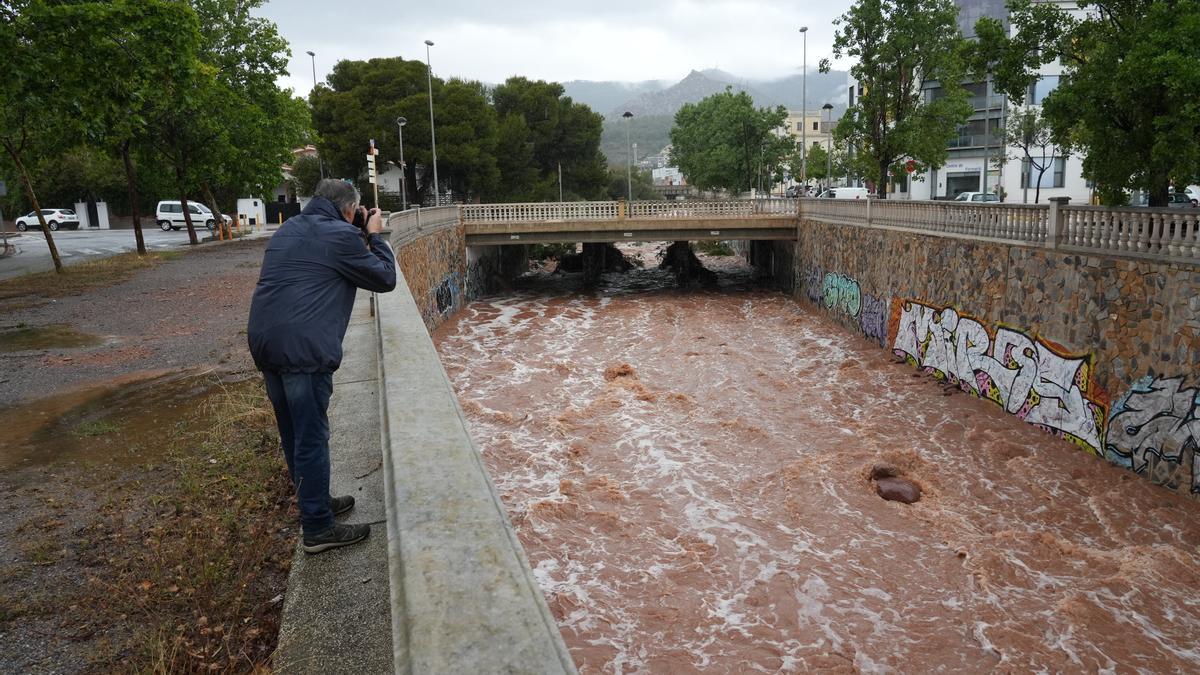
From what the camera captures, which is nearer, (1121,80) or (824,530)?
(824,530)

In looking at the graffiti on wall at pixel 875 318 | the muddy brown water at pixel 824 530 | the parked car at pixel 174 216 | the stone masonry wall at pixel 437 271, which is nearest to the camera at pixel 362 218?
the muddy brown water at pixel 824 530

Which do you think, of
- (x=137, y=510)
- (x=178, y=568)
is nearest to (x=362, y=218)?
(x=178, y=568)

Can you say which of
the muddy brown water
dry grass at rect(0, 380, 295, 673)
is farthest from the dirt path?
the muddy brown water

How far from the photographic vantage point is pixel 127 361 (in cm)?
1195

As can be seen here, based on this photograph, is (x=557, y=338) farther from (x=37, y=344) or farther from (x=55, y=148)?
(x=55, y=148)

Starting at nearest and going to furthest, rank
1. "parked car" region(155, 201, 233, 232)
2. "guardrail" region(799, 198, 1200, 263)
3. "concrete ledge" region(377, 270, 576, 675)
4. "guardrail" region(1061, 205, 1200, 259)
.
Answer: "concrete ledge" region(377, 270, 576, 675)
"guardrail" region(1061, 205, 1200, 259)
"guardrail" region(799, 198, 1200, 263)
"parked car" region(155, 201, 233, 232)

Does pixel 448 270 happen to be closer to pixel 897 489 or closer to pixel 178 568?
pixel 897 489

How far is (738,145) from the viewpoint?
60750 millimetres

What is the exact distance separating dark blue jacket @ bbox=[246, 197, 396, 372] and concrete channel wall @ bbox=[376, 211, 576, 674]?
40cm

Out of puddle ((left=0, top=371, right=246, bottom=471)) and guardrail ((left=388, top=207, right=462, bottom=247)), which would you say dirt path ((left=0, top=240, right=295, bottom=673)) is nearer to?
puddle ((left=0, top=371, right=246, bottom=471))

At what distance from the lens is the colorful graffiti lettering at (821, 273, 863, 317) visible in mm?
23578

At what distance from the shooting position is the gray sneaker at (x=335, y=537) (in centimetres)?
374

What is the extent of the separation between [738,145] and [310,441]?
60029mm

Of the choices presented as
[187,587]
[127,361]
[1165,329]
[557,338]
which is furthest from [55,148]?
[1165,329]
